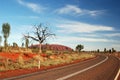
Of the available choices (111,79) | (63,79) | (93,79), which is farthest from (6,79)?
(111,79)

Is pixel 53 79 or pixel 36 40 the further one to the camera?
pixel 36 40

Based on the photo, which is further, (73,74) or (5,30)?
(5,30)

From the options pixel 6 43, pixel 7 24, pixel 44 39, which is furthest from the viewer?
pixel 7 24

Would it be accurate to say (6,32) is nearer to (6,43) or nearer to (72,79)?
(6,43)

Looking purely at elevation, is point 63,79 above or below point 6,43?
below

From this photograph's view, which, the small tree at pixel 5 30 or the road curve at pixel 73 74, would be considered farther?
the small tree at pixel 5 30

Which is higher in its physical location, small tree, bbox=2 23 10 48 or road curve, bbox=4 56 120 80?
small tree, bbox=2 23 10 48

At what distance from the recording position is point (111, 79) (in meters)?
15.1

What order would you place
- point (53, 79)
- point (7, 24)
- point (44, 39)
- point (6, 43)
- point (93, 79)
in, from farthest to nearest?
point (7, 24), point (6, 43), point (44, 39), point (93, 79), point (53, 79)

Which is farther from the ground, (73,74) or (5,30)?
(5,30)

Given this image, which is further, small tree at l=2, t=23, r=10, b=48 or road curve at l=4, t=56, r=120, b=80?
small tree at l=2, t=23, r=10, b=48

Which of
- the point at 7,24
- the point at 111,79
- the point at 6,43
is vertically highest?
the point at 7,24

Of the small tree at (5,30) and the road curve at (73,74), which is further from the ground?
the small tree at (5,30)

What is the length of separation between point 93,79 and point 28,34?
4163 centimetres
